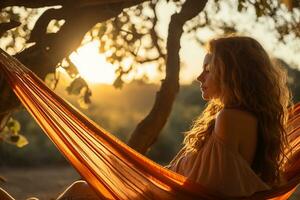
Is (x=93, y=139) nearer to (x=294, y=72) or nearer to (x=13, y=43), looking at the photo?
(x=13, y=43)

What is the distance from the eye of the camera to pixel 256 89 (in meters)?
2.12

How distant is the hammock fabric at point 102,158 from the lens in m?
2.14

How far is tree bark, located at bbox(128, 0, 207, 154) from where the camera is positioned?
3633 millimetres

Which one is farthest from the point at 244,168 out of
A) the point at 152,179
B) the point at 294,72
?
the point at 294,72

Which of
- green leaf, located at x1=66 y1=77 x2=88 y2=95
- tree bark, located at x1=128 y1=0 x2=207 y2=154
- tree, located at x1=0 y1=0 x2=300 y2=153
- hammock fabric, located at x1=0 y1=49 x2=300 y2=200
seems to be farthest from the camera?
green leaf, located at x1=66 y1=77 x2=88 y2=95

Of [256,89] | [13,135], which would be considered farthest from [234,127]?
[13,135]

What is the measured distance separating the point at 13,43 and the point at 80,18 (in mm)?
1320

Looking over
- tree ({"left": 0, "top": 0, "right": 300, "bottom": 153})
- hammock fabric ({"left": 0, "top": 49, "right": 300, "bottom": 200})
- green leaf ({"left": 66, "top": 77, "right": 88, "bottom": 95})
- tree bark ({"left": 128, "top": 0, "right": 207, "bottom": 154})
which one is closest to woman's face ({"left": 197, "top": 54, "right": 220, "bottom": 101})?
hammock fabric ({"left": 0, "top": 49, "right": 300, "bottom": 200})

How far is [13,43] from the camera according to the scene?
430cm

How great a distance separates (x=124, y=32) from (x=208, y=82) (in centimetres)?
241

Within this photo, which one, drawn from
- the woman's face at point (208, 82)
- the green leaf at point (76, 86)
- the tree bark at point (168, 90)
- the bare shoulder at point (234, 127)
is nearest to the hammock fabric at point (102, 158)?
the bare shoulder at point (234, 127)

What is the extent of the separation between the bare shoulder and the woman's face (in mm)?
161

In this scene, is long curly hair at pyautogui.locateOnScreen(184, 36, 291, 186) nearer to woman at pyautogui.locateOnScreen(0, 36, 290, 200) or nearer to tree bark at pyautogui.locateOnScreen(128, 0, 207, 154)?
woman at pyautogui.locateOnScreen(0, 36, 290, 200)

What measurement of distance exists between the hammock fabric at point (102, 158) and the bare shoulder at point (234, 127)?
19 cm
